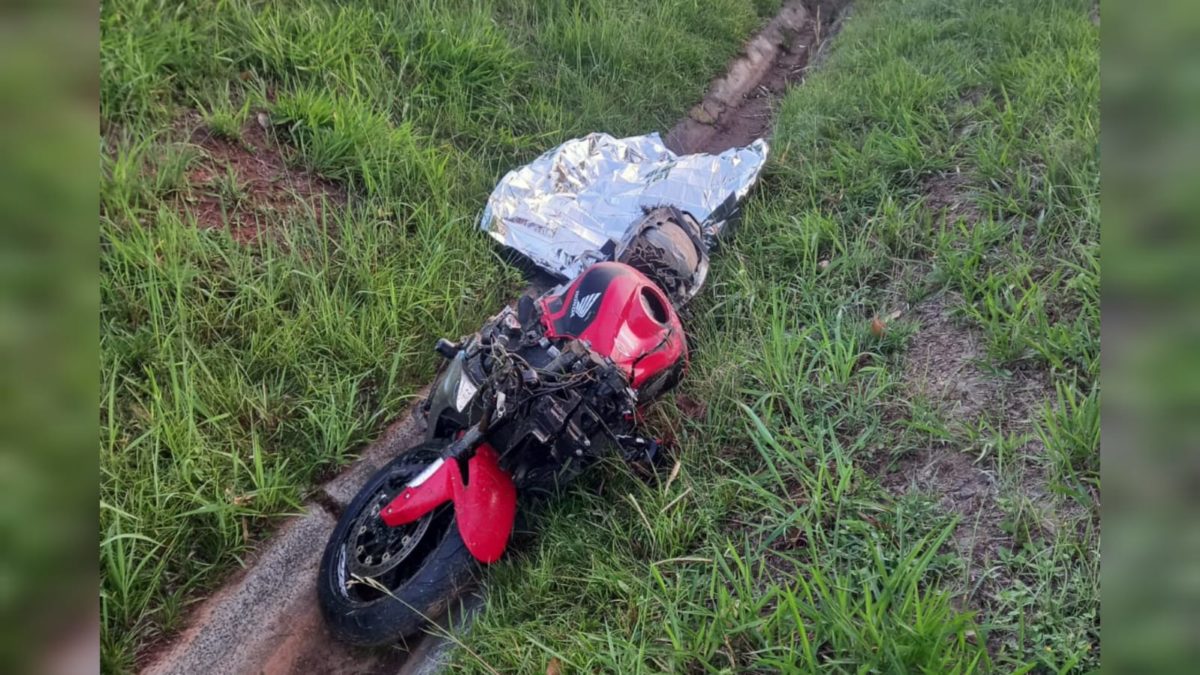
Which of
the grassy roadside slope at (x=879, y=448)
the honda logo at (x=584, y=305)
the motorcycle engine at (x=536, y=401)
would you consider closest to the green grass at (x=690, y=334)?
the grassy roadside slope at (x=879, y=448)

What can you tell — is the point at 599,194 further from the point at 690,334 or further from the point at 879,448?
the point at 879,448

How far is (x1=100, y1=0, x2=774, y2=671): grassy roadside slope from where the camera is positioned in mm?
2328

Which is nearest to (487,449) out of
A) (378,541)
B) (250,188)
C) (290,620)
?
(378,541)

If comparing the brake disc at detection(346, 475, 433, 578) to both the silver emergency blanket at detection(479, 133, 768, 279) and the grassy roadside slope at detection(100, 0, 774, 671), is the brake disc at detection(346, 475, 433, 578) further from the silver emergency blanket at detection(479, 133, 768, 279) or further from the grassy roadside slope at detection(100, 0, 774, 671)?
the silver emergency blanket at detection(479, 133, 768, 279)

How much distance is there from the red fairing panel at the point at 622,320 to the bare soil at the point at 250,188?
131 centimetres

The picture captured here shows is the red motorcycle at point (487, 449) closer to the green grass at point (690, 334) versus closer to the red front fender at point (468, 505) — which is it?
the red front fender at point (468, 505)

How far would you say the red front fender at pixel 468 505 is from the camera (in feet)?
7.59

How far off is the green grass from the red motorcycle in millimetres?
208

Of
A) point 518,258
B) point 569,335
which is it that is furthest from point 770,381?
point 518,258

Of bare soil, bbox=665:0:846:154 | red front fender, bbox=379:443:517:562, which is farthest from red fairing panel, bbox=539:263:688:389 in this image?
bare soil, bbox=665:0:846:154

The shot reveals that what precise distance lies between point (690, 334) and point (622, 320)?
0.78 meters
